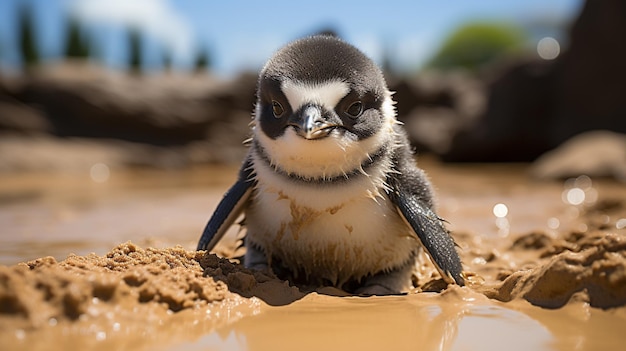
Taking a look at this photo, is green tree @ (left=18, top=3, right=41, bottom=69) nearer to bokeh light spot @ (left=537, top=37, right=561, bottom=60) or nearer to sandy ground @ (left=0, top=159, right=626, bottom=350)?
bokeh light spot @ (left=537, top=37, right=561, bottom=60)

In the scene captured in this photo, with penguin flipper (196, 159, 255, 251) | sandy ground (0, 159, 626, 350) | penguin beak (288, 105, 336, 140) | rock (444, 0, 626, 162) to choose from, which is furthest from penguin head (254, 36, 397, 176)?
rock (444, 0, 626, 162)

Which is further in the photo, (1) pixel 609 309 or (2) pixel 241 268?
(2) pixel 241 268

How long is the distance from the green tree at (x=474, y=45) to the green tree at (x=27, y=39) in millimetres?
30850

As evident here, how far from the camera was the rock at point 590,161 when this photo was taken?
9.80 meters

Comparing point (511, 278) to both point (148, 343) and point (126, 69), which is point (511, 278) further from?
point (126, 69)

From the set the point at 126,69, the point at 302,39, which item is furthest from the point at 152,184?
the point at 126,69

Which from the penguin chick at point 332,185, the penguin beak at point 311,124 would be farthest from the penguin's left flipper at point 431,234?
the penguin beak at point 311,124

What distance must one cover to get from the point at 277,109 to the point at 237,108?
603 inches

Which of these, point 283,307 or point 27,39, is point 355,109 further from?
point 27,39

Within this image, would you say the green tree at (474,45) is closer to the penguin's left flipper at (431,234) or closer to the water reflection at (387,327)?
the penguin's left flipper at (431,234)

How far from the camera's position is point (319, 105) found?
8.71ft

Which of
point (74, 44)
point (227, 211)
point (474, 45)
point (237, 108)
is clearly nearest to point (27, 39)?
point (74, 44)

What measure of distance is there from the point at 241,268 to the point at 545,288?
1261mm

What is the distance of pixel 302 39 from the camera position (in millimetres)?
3021
